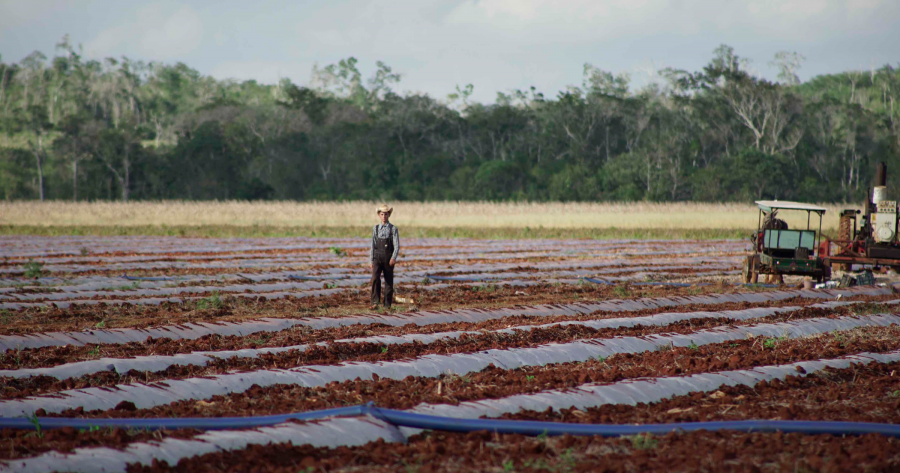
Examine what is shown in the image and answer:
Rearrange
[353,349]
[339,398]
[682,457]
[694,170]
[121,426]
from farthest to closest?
[694,170] → [353,349] → [339,398] → [121,426] → [682,457]

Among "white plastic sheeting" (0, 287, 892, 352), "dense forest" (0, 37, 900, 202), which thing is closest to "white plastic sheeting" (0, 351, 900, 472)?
"white plastic sheeting" (0, 287, 892, 352)

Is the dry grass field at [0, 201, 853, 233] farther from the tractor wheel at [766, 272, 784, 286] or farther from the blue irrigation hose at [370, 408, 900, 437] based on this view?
the blue irrigation hose at [370, 408, 900, 437]

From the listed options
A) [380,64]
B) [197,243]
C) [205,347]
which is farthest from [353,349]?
[380,64]

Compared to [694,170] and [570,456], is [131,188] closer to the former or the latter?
[694,170]

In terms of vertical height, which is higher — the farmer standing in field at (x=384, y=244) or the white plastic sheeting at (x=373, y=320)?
the farmer standing in field at (x=384, y=244)

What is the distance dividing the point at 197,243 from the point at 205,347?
60.7 feet

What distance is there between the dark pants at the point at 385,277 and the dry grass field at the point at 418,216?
76.7 feet

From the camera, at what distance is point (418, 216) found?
38.1 metres

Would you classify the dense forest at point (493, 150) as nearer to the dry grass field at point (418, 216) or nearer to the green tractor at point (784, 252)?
the dry grass field at point (418, 216)

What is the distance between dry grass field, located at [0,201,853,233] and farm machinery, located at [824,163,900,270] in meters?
16.4

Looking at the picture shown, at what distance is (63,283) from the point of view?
1471 cm

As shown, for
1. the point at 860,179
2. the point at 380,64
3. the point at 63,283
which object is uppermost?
the point at 380,64

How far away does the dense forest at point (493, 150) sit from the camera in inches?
2015

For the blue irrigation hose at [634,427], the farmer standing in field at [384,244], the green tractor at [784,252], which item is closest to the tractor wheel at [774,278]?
the green tractor at [784,252]
